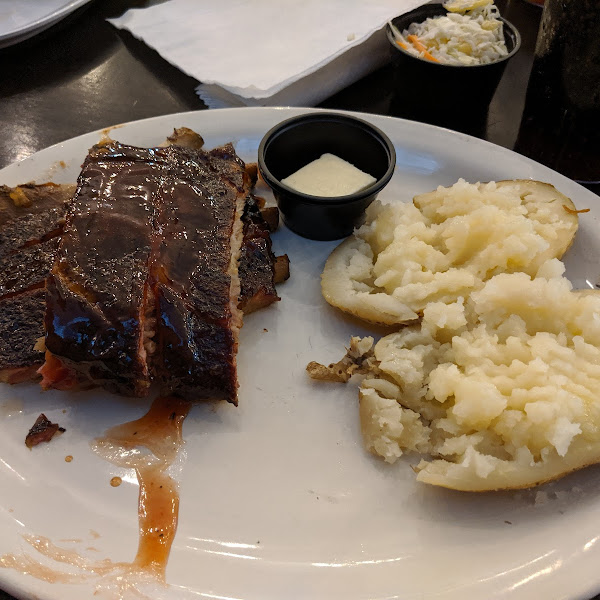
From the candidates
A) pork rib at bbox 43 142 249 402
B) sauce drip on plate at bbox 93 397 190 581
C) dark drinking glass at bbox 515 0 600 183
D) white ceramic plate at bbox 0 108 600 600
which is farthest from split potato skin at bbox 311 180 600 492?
dark drinking glass at bbox 515 0 600 183

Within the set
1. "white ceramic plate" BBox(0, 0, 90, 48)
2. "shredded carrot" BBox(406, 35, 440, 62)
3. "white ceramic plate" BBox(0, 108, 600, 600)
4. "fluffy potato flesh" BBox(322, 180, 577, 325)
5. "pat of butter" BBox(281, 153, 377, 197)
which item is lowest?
"white ceramic plate" BBox(0, 108, 600, 600)

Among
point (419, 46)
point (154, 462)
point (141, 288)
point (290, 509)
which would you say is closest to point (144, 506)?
point (154, 462)

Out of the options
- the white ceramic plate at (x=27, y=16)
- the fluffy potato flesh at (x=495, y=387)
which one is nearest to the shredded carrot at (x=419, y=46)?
the fluffy potato flesh at (x=495, y=387)

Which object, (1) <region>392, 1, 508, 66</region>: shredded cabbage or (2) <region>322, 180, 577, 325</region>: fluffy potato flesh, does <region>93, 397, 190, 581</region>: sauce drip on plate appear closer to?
(2) <region>322, 180, 577, 325</region>: fluffy potato flesh

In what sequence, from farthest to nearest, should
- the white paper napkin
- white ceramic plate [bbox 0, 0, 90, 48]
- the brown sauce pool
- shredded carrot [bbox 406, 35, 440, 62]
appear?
1. white ceramic plate [bbox 0, 0, 90, 48]
2. the white paper napkin
3. shredded carrot [bbox 406, 35, 440, 62]
4. the brown sauce pool

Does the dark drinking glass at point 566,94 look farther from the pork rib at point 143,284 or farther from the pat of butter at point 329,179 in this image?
the pork rib at point 143,284

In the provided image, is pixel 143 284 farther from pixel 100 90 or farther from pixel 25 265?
pixel 100 90
